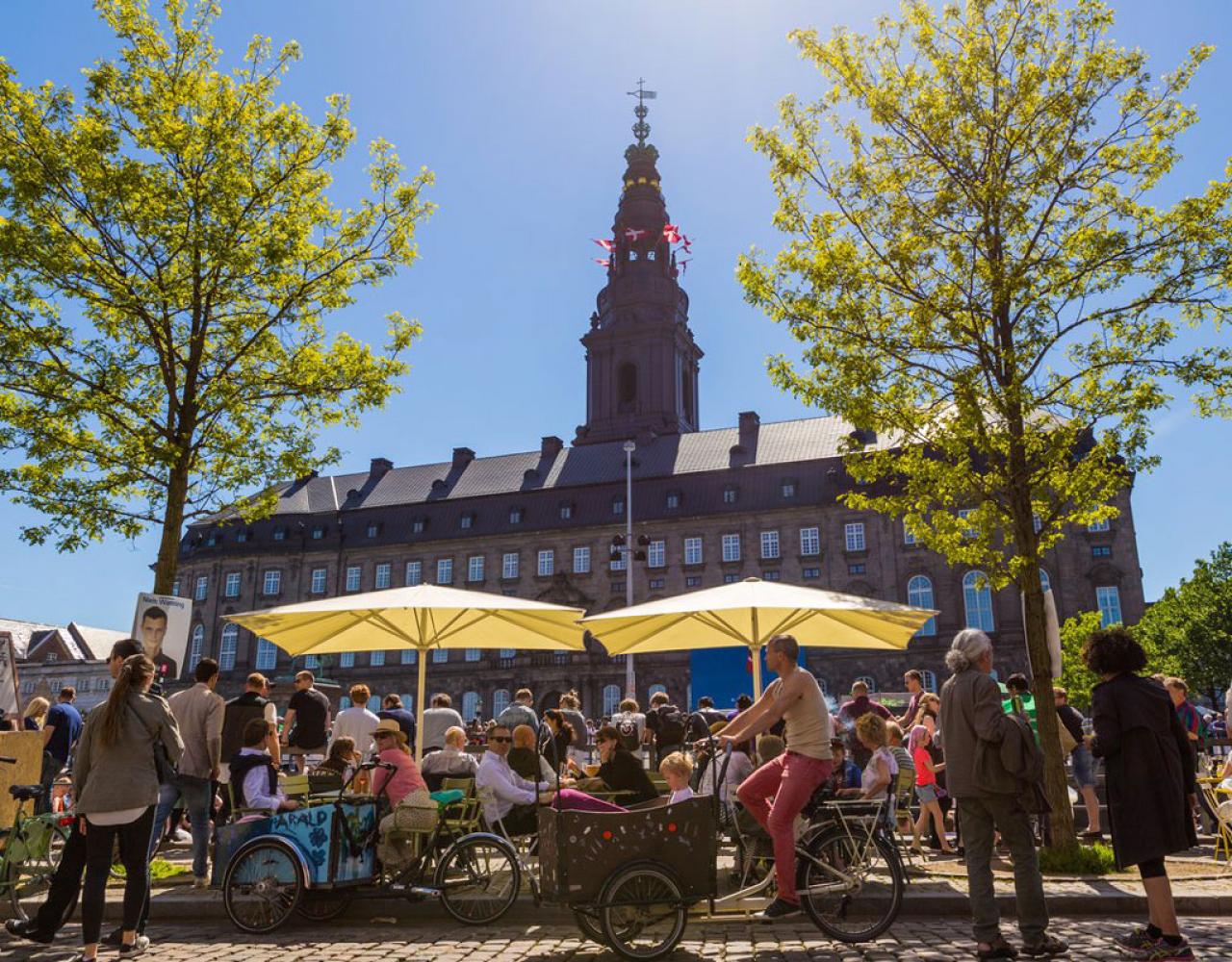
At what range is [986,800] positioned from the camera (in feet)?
21.1

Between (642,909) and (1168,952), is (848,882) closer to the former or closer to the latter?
→ (642,909)

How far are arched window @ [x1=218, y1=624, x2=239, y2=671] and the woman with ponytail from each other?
2479 inches

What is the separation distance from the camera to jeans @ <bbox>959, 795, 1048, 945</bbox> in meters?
6.18

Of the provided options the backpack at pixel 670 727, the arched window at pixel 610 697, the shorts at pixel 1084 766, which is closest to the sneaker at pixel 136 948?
the backpack at pixel 670 727

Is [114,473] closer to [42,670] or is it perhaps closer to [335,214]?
[335,214]

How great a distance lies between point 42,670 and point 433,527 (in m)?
46.8

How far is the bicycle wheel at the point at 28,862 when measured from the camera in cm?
785

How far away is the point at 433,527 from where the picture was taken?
66.9m

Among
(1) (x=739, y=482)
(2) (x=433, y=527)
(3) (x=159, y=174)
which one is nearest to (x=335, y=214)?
(3) (x=159, y=174)

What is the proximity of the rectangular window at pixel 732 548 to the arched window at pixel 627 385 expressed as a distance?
16.4 m

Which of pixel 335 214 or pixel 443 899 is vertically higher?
pixel 335 214

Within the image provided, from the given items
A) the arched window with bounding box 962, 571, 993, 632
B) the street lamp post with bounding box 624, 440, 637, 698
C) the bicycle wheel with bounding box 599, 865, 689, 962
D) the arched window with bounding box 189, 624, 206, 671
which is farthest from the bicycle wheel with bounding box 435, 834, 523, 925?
the arched window with bounding box 189, 624, 206, 671

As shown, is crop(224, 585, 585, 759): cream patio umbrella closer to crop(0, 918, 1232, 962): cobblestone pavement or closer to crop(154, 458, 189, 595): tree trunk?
crop(154, 458, 189, 595): tree trunk

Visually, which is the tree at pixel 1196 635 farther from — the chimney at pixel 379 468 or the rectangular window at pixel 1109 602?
the chimney at pixel 379 468
